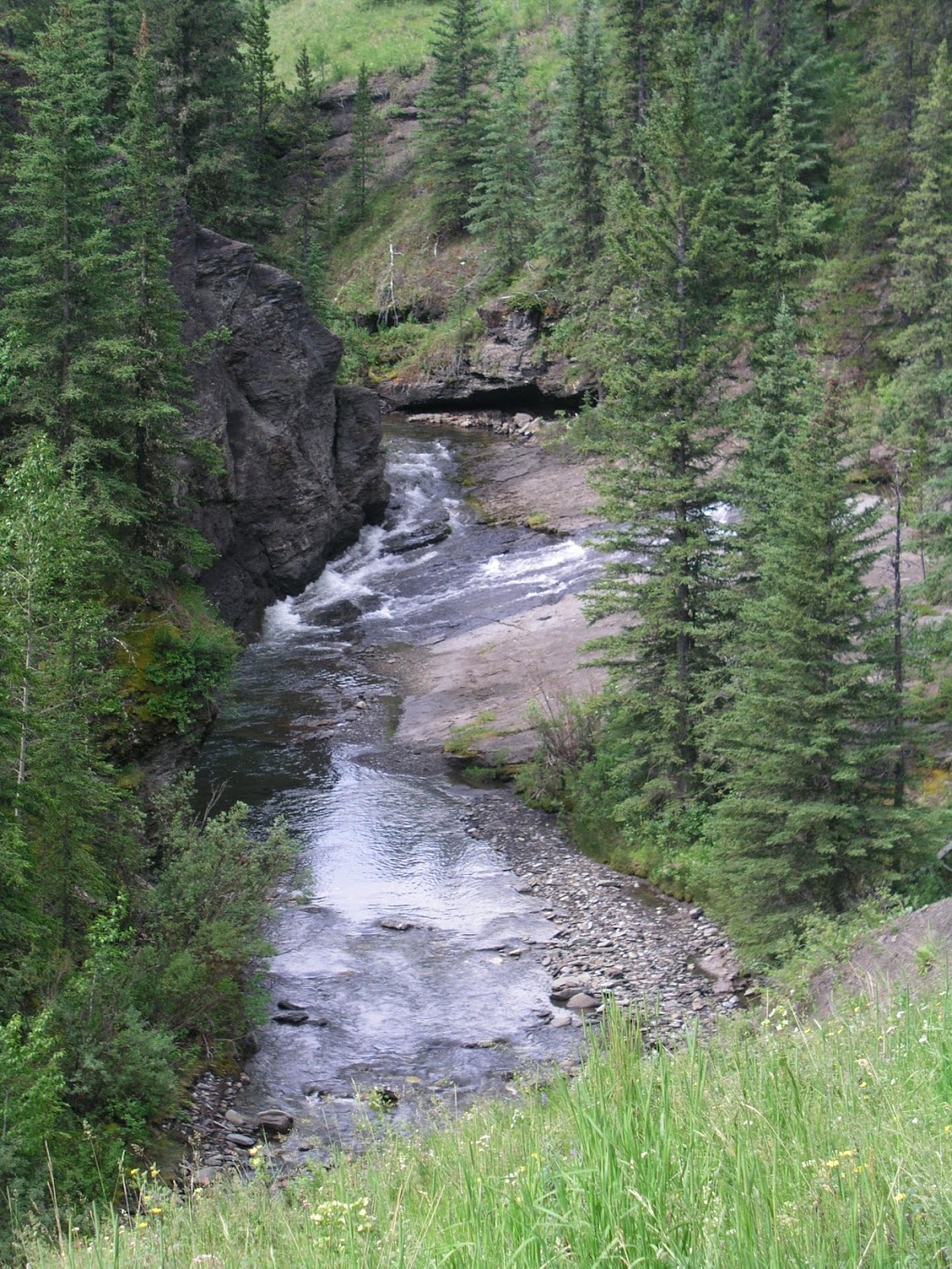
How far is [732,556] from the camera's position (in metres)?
20.8

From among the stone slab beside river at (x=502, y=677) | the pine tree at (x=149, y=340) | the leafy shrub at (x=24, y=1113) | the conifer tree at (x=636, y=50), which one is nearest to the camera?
the leafy shrub at (x=24, y=1113)

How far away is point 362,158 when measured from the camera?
71000 millimetres

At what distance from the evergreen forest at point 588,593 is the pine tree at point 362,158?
29.0 metres

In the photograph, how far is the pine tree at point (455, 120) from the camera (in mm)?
62531

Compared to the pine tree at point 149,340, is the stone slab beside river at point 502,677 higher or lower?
lower

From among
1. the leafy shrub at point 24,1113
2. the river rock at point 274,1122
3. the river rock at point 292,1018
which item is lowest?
the river rock at point 292,1018

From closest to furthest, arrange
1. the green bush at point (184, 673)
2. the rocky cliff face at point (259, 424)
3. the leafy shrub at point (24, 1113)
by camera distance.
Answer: the leafy shrub at point (24, 1113)
the green bush at point (184, 673)
the rocky cliff face at point (259, 424)

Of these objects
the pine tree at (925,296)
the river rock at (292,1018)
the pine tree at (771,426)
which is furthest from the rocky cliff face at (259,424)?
the pine tree at (925,296)

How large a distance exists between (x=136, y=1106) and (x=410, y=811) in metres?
11.8

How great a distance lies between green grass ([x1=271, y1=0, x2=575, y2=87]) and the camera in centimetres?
7488

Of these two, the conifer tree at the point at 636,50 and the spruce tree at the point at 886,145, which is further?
the conifer tree at the point at 636,50

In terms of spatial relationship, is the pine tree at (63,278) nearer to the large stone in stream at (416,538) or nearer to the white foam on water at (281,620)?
the white foam on water at (281,620)

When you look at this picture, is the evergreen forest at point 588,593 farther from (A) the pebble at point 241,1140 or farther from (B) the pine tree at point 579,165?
(B) the pine tree at point 579,165

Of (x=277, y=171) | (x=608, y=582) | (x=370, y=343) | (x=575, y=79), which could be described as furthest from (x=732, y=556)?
(x=370, y=343)
